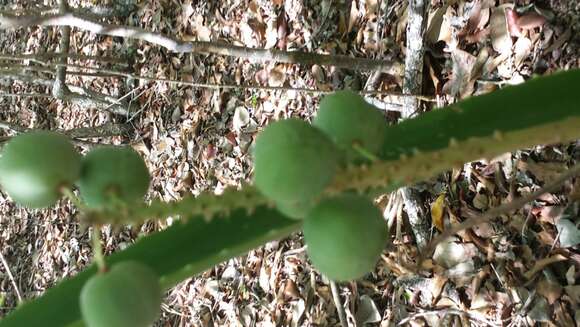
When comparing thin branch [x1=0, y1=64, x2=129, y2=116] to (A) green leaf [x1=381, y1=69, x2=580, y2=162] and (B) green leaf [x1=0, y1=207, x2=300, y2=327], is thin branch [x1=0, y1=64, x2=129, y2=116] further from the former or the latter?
(A) green leaf [x1=381, y1=69, x2=580, y2=162]

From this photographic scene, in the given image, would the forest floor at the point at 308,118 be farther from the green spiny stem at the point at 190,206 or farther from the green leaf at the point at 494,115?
the green spiny stem at the point at 190,206

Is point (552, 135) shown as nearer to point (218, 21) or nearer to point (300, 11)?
point (300, 11)

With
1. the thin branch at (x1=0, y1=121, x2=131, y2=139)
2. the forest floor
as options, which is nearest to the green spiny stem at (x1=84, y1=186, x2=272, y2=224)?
the forest floor

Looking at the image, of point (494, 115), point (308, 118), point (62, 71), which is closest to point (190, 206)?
point (494, 115)

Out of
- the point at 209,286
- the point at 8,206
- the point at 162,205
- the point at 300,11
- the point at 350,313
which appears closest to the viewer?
the point at 162,205

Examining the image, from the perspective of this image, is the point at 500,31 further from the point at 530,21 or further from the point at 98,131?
the point at 98,131

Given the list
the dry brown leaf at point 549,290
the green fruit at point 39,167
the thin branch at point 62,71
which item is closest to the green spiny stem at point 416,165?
the green fruit at point 39,167

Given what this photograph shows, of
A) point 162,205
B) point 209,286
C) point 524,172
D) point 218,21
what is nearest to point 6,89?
point 218,21
